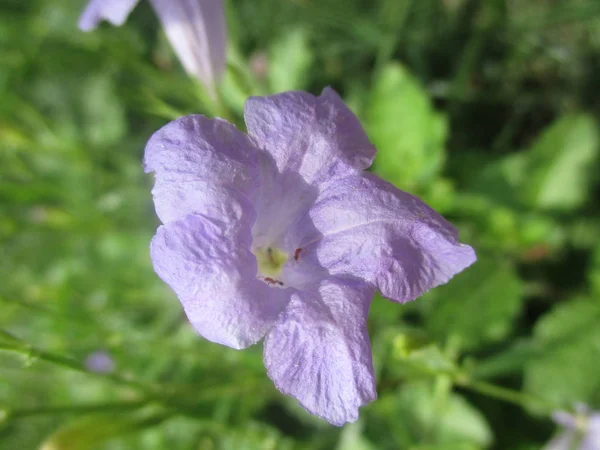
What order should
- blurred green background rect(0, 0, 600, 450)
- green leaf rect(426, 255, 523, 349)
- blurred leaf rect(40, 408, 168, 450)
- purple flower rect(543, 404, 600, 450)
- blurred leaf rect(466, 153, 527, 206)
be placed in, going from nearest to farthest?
1. blurred leaf rect(40, 408, 168, 450)
2. purple flower rect(543, 404, 600, 450)
3. blurred green background rect(0, 0, 600, 450)
4. green leaf rect(426, 255, 523, 349)
5. blurred leaf rect(466, 153, 527, 206)

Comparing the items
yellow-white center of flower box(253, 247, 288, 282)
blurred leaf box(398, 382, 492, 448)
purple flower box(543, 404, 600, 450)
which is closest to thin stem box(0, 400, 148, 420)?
yellow-white center of flower box(253, 247, 288, 282)

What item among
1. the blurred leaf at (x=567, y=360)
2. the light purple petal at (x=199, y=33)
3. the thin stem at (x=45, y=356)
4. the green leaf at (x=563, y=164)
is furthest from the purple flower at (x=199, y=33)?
the blurred leaf at (x=567, y=360)

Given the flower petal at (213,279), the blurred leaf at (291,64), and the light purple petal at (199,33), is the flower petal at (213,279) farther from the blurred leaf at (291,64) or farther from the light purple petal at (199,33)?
the blurred leaf at (291,64)

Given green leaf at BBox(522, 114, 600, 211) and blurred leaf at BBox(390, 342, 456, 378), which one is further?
green leaf at BBox(522, 114, 600, 211)

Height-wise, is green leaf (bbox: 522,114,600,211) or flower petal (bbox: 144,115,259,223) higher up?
green leaf (bbox: 522,114,600,211)

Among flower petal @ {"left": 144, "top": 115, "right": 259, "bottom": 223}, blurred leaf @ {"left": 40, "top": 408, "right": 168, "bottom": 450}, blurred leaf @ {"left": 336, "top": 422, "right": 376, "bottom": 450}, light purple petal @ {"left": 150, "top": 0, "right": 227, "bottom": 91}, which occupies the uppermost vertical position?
light purple petal @ {"left": 150, "top": 0, "right": 227, "bottom": 91}

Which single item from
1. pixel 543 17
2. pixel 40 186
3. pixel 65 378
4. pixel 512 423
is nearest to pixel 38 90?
pixel 40 186

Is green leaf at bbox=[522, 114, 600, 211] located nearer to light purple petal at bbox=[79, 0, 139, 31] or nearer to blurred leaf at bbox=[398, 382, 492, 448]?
blurred leaf at bbox=[398, 382, 492, 448]

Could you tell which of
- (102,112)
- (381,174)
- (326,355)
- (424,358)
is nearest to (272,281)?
(326,355)
